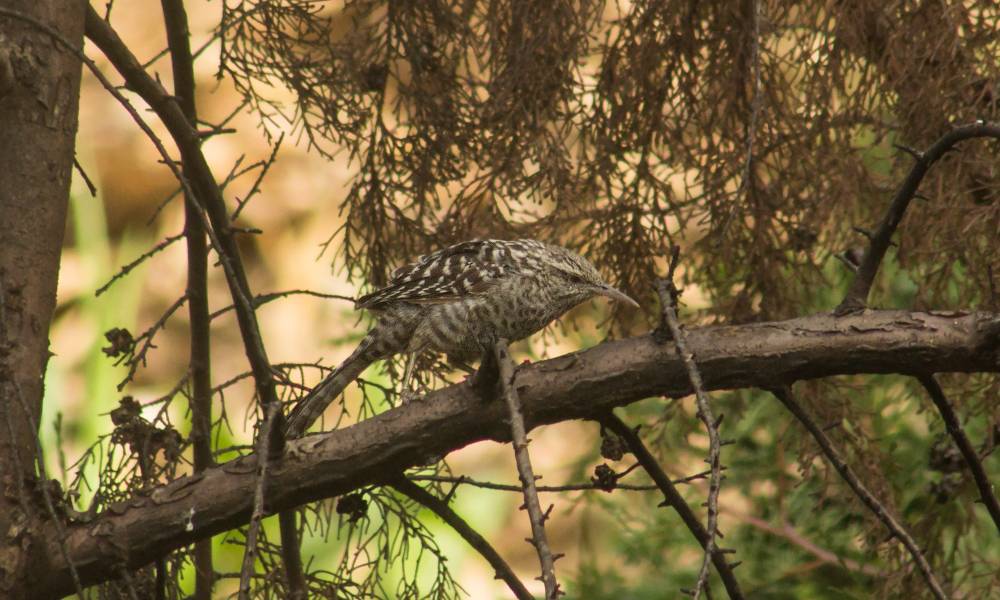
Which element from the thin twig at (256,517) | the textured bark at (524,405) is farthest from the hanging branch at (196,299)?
the thin twig at (256,517)

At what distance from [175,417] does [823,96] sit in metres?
6.13

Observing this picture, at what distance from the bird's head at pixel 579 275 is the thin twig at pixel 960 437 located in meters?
1.12

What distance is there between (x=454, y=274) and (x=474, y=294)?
9cm

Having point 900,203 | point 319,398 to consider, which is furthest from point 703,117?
point 319,398

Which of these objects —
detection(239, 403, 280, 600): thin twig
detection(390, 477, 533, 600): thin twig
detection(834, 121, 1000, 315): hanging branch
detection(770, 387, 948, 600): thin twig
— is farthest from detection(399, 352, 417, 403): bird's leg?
detection(834, 121, 1000, 315): hanging branch

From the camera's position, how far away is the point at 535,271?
11.4ft

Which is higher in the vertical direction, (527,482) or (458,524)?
(458,524)

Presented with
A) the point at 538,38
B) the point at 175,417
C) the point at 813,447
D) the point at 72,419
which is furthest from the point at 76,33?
the point at 72,419

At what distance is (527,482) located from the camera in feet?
6.24

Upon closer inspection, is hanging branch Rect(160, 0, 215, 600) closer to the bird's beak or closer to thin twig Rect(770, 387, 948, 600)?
the bird's beak

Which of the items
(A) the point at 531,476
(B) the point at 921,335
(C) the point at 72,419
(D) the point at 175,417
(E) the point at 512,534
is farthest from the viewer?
(E) the point at 512,534

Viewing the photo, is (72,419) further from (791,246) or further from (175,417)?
(791,246)

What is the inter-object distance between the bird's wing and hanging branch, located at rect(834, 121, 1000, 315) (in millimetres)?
1191

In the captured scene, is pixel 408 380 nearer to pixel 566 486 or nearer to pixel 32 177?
pixel 566 486
